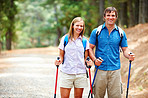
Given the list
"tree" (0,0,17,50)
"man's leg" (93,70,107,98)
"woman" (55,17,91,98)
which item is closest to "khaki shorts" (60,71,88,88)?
"woman" (55,17,91,98)

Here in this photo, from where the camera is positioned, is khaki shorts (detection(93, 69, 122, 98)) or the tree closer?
khaki shorts (detection(93, 69, 122, 98))

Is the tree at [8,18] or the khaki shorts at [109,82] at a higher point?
the tree at [8,18]

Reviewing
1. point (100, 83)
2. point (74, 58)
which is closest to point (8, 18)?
point (74, 58)

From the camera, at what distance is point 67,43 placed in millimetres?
3766

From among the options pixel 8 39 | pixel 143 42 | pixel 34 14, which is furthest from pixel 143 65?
pixel 34 14

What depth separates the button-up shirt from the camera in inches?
146

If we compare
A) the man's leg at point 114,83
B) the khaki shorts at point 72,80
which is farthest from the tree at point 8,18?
the man's leg at point 114,83

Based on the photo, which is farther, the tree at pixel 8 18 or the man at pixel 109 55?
the tree at pixel 8 18

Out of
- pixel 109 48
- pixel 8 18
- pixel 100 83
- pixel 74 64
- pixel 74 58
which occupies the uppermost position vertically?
pixel 8 18

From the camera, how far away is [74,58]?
371 cm

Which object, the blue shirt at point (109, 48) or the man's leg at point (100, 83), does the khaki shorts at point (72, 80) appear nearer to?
the man's leg at point (100, 83)

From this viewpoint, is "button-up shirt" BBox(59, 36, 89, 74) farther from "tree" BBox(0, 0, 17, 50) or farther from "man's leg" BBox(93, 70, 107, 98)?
"tree" BBox(0, 0, 17, 50)

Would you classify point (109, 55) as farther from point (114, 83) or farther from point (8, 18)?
point (8, 18)

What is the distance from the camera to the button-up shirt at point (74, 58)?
3707 millimetres
